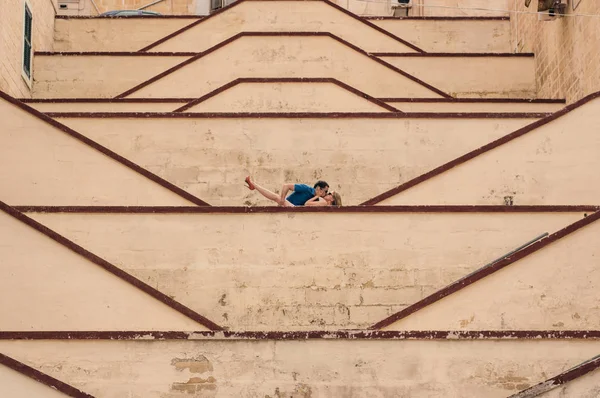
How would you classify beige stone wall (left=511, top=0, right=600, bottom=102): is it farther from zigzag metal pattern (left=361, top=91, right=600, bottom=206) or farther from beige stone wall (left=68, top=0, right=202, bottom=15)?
beige stone wall (left=68, top=0, right=202, bottom=15)

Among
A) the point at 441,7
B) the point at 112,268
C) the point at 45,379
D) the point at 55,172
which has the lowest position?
the point at 45,379

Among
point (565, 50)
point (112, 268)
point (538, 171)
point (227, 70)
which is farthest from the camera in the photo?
point (227, 70)

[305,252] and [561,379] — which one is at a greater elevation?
[305,252]

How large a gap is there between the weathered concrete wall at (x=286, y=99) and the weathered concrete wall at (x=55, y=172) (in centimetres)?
257

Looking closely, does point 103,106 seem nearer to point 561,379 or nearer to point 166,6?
point 561,379

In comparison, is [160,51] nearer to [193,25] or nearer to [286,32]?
[193,25]

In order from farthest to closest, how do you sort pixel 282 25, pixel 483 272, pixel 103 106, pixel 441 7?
pixel 441 7 < pixel 282 25 < pixel 103 106 < pixel 483 272

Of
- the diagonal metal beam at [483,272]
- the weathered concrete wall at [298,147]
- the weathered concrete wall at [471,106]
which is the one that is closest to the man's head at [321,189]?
the weathered concrete wall at [298,147]

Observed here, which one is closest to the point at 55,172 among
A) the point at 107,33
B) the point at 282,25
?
the point at 282,25

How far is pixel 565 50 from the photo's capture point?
17.5m

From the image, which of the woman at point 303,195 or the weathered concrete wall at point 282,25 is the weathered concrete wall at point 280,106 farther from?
the weathered concrete wall at point 282,25

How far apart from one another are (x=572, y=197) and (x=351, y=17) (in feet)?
25.1

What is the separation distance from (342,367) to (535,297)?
6.76ft

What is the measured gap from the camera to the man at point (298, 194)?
13.6 metres
